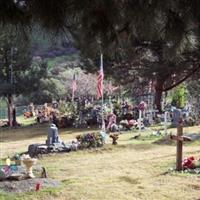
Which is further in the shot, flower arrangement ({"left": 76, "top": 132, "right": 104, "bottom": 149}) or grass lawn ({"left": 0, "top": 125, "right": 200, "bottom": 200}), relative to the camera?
flower arrangement ({"left": 76, "top": 132, "right": 104, "bottom": 149})

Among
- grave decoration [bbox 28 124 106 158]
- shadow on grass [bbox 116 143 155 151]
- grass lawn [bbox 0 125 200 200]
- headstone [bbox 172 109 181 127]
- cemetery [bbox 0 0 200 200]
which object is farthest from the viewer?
headstone [bbox 172 109 181 127]

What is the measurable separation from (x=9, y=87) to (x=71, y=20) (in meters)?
29.5

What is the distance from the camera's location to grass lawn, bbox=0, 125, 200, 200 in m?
9.57

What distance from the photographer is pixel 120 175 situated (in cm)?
1152

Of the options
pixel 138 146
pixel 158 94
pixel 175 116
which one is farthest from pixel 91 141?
pixel 158 94

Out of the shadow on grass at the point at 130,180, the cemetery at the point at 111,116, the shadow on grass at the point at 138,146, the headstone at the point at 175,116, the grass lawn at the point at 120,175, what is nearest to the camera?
the cemetery at the point at 111,116

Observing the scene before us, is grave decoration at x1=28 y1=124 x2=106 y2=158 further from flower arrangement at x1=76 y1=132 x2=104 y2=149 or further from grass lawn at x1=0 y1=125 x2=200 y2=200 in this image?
grass lawn at x1=0 y1=125 x2=200 y2=200

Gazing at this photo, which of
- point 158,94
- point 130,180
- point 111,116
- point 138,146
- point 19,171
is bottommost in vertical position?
point 130,180

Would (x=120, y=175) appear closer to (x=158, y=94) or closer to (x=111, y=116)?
(x=111, y=116)

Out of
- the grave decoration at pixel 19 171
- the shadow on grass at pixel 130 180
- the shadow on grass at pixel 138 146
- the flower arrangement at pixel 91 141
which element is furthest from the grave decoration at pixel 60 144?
the shadow on grass at pixel 130 180

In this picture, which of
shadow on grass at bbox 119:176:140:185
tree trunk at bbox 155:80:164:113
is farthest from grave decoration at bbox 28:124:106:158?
tree trunk at bbox 155:80:164:113

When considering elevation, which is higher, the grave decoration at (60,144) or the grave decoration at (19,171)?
the grave decoration at (60,144)

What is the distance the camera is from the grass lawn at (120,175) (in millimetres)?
9570

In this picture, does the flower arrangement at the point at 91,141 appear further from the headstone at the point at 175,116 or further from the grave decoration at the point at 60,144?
the headstone at the point at 175,116
